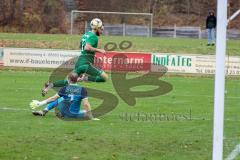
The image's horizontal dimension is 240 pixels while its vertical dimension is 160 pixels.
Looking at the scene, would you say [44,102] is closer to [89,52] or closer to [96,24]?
[89,52]

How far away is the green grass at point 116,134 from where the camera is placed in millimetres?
10422

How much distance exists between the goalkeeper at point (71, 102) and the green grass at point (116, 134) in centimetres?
29

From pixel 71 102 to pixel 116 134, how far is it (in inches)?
93.6

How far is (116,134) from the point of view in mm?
12352

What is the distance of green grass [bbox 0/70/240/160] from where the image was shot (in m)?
10.4

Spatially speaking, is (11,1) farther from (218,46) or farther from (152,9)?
(218,46)

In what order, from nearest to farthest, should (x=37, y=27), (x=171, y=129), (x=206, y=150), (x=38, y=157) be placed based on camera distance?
(x=38, y=157) < (x=206, y=150) < (x=171, y=129) < (x=37, y=27)

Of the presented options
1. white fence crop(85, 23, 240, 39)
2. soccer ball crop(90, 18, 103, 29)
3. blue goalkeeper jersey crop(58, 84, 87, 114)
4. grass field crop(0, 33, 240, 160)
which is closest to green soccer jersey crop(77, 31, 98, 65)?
soccer ball crop(90, 18, 103, 29)

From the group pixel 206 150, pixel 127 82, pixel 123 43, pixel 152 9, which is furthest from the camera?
pixel 152 9

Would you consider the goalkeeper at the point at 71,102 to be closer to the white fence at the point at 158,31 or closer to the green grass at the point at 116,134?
the green grass at the point at 116,134

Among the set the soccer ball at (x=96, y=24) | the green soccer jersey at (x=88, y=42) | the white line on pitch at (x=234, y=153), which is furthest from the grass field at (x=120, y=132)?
the soccer ball at (x=96, y=24)

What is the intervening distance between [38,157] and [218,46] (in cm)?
367

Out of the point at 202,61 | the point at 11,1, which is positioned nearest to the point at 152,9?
the point at 11,1

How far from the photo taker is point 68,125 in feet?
44.0
